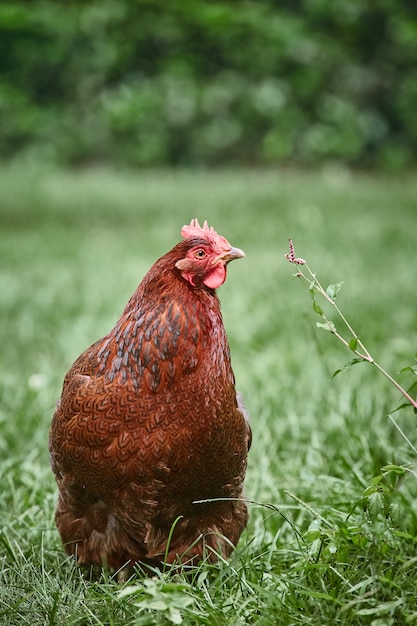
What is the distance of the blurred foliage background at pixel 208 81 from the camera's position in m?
8.05

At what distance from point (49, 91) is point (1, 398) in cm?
733

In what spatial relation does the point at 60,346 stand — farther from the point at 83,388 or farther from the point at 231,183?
the point at 231,183

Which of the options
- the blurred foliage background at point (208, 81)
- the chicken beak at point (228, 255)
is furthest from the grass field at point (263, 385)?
the blurred foliage background at point (208, 81)

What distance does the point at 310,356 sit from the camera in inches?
171

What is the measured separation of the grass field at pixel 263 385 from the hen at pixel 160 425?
0.13m

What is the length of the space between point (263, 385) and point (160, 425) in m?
1.97

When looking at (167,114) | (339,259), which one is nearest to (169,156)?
(167,114)

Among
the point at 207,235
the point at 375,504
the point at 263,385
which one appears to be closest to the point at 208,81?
the point at 263,385

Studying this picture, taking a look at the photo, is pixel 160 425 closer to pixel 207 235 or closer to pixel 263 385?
pixel 207 235

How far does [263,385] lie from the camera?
3.92 meters

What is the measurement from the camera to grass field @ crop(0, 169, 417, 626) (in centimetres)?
194

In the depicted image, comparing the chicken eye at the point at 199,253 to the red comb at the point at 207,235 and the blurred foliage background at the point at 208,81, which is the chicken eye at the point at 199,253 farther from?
the blurred foliage background at the point at 208,81

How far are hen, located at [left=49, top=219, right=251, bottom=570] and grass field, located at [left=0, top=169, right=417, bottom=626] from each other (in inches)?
5.2

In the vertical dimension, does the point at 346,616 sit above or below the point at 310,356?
below
